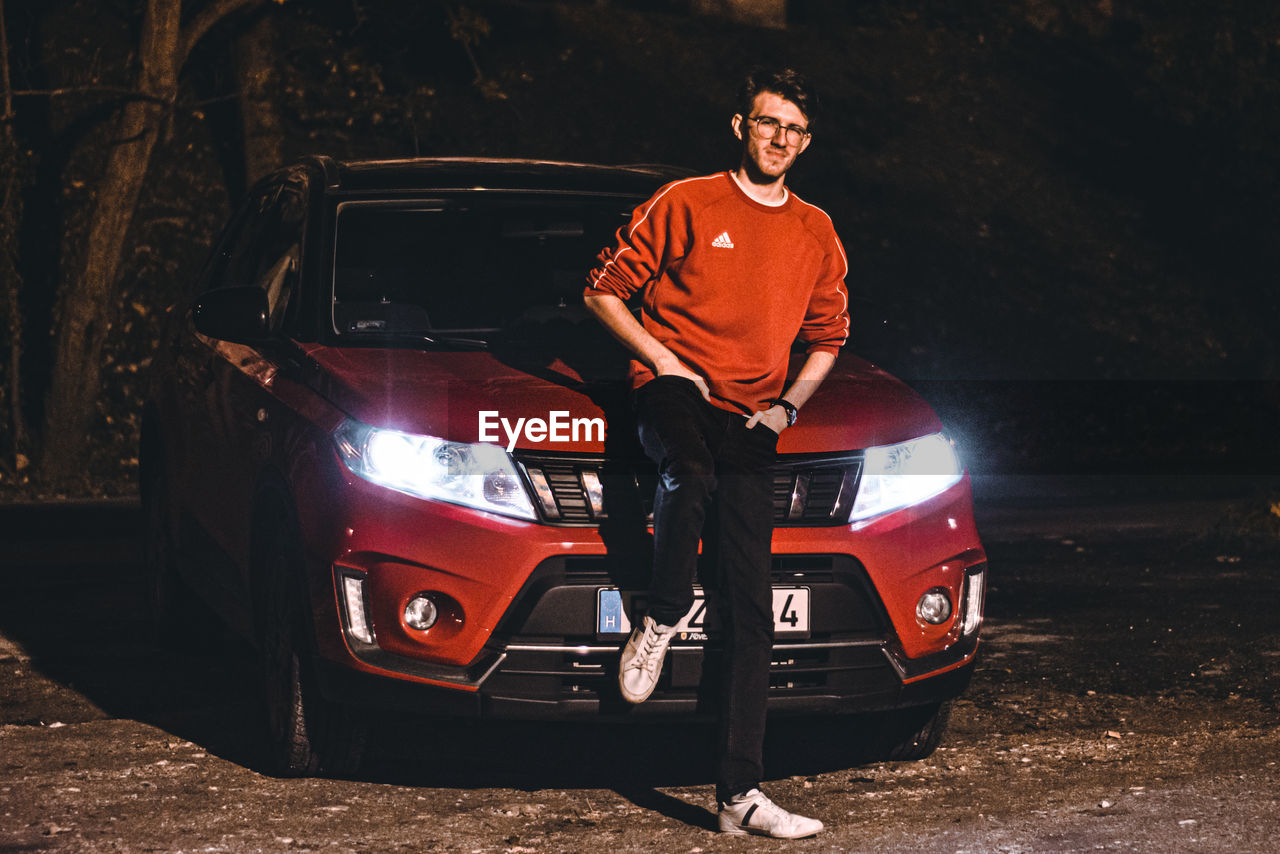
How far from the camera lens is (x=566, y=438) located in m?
5.65

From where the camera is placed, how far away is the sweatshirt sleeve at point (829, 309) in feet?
19.7

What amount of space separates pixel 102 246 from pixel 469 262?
28.5 feet

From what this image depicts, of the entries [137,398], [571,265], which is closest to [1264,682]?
[571,265]

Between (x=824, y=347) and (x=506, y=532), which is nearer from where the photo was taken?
(x=506, y=532)

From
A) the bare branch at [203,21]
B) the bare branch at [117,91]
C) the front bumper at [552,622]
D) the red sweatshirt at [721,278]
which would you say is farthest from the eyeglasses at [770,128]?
the bare branch at [203,21]

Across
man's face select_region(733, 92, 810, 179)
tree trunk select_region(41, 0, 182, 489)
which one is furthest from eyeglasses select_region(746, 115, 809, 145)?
tree trunk select_region(41, 0, 182, 489)

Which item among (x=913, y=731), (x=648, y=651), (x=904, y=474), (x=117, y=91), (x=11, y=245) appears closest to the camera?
(x=648, y=651)

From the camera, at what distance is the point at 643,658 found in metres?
5.52

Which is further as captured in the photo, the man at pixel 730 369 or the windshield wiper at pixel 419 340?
the windshield wiper at pixel 419 340

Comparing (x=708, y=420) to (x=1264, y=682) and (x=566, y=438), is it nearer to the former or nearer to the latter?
(x=566, y=438)

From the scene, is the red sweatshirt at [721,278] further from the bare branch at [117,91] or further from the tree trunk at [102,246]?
the tree trunk at [102,246]

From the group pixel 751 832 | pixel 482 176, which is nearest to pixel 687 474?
pixel 751 832

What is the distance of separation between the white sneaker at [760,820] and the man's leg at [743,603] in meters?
0.03

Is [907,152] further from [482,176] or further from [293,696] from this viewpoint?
[293,696]
